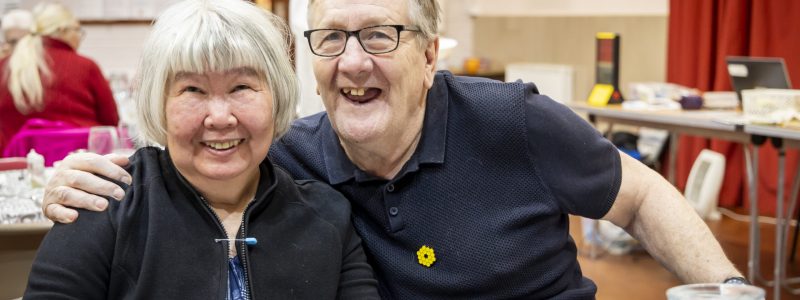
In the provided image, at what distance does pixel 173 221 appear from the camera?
1507 mm

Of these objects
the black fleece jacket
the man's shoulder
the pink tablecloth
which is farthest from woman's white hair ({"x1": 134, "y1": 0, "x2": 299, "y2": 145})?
the pink tablecloth

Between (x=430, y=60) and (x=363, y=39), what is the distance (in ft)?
0.66

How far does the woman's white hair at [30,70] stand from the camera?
5.15 meters

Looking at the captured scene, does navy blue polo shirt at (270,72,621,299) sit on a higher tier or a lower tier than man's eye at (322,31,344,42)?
lower

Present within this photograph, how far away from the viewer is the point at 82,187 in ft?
4.93

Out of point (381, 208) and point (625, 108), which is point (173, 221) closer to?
point (381, 208)

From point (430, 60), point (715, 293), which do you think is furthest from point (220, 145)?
point (715, 293)

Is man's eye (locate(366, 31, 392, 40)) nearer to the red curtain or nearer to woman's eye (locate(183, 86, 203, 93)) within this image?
woman's eye (locate(183, 86, 203, 93))

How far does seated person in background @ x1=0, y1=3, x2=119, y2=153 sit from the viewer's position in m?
5.20

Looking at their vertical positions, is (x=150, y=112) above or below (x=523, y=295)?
above

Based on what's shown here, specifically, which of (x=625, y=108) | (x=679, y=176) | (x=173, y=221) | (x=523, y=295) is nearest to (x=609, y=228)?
(x=625, y=108)

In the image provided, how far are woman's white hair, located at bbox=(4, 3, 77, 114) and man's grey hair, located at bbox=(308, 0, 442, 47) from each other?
3.79 m

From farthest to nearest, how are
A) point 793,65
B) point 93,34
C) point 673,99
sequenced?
1. point 93,34
2. point 793,65
3. point 673,99

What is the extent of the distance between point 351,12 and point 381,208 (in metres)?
0.39
